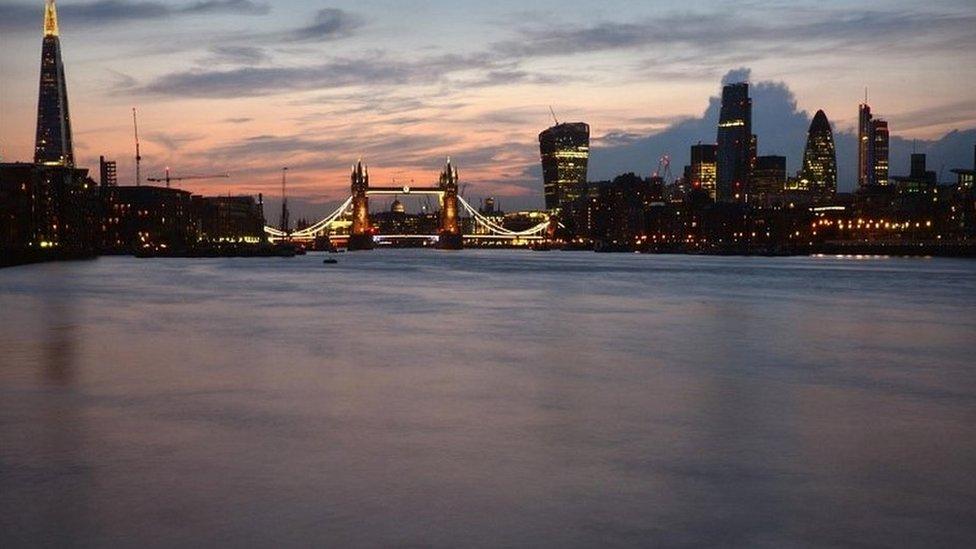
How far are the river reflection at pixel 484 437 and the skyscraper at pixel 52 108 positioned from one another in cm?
16628

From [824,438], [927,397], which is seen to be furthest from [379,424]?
[927,397]

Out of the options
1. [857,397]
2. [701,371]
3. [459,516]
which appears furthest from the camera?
[701,371]

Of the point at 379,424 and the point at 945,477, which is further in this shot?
the point at 379,424

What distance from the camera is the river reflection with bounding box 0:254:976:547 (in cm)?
702

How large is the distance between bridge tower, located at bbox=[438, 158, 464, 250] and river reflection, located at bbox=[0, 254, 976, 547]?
169 m

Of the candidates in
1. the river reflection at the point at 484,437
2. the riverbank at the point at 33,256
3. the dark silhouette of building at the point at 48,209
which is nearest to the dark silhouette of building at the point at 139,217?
the dark silhouette of building at the point at 48,209

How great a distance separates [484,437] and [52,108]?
184671mm

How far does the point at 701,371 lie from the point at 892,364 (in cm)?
380

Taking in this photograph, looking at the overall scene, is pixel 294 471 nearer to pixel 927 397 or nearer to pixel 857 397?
pixel 857 397

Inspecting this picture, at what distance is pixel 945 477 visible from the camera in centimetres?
842

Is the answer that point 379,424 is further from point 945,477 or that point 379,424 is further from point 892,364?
point 892,364

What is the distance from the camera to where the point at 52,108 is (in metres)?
176

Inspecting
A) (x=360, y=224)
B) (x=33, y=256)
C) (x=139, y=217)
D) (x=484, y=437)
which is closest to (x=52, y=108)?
(x=139, y=217)

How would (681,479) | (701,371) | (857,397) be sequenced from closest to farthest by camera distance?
(681,479)
(857,397)
(701,371)
